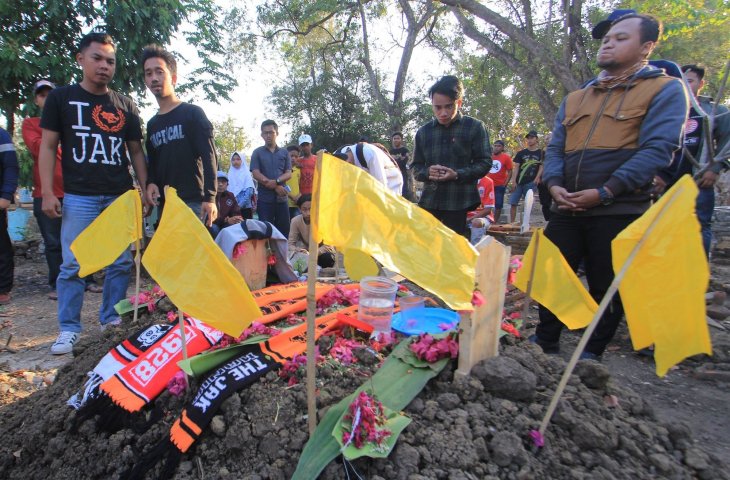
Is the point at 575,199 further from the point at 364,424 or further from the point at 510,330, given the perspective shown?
the point at 364,424

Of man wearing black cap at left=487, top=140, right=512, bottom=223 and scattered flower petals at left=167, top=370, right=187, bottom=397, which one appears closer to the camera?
scattered flower petals at left=167, top=370, right=187, bottom=397

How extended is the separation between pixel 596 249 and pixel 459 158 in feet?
4.38

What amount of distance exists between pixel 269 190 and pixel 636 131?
480 cm

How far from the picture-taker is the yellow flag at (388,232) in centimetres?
136

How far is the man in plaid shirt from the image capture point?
3.24 metres

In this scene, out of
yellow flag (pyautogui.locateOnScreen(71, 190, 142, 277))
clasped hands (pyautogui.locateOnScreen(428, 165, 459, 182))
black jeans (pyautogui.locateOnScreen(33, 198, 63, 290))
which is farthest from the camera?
black jeans (pyautogui.locateOnScreen(33, 198, 63, 290))

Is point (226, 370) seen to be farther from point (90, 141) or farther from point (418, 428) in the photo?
point (90, 141)

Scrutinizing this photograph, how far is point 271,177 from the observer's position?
6191 millimetres

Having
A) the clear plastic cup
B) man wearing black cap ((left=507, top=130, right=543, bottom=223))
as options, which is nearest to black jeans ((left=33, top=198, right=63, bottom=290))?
the clear plastic cup

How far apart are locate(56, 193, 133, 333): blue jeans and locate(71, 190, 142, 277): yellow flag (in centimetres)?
48

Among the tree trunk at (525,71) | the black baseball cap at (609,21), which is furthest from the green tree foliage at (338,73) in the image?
the black baseball cap at (609,21)

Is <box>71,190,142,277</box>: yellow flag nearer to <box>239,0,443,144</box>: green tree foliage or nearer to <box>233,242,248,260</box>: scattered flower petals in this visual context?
<box>233,242,248,260</box>: scattered flower petals

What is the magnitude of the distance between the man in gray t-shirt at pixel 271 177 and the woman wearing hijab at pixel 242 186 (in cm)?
80

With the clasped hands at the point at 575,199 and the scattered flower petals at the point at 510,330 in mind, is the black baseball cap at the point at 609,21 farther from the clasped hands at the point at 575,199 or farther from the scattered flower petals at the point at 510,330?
the scattered flower petals at the point at 510,330
